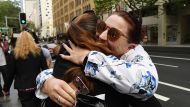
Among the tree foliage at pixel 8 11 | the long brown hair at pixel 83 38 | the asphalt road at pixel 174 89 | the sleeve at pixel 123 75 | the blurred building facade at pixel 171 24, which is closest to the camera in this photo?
the sleeve at pixel 123 75

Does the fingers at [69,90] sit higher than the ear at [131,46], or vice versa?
the ear at [131,46]

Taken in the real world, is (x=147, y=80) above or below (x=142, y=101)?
above

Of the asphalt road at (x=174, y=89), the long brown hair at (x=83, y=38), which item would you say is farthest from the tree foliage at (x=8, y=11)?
the long brown hair at (x=83, y=38)

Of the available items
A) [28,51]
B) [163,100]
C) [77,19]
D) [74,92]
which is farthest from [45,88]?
[163,100]

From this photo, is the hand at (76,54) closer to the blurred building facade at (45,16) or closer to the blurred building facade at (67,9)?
the blurred building facade at (67,9)

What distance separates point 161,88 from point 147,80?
9461 millimetres

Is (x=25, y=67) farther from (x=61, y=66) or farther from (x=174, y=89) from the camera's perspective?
(x=174, y=89)

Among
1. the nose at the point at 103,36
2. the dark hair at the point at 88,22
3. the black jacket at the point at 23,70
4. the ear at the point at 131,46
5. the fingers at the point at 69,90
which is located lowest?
the black jacket at the point at 23,70

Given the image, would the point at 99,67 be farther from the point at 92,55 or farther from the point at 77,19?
the point at 77,19

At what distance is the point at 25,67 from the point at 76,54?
384 cm

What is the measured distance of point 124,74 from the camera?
66.2 inches

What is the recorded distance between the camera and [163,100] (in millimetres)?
9039

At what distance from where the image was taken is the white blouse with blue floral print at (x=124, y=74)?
168 centimetres

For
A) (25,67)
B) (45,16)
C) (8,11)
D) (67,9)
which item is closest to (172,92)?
(25,67)
